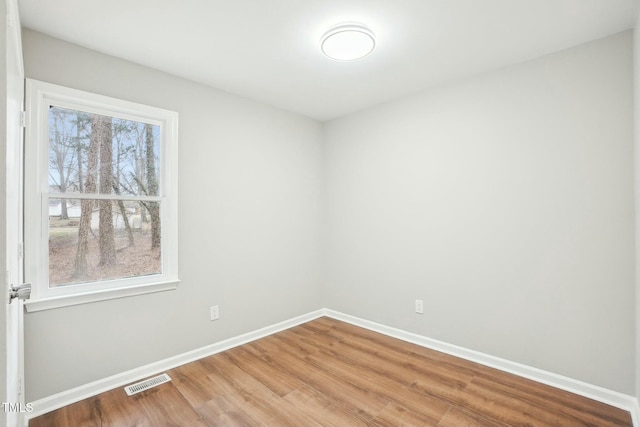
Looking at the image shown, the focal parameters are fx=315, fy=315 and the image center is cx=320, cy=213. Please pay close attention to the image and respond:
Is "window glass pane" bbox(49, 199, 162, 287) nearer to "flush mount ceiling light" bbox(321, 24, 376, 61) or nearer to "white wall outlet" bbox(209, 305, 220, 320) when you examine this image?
"white wall outlet" bbox(209, 305, 220, 320)

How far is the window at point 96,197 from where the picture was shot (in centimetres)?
207

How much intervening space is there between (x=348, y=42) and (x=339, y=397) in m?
2.48

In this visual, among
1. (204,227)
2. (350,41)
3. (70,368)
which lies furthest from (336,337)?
(350,41)

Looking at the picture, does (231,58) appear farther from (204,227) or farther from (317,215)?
(317,215)

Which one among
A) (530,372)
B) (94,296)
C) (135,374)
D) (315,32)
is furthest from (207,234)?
(530,372)

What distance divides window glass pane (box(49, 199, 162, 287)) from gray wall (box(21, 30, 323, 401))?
21 centimetres

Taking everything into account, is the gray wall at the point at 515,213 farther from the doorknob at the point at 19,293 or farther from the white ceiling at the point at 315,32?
the doorknob at the point at 19,293

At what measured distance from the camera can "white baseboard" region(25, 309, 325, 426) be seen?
2061 mm

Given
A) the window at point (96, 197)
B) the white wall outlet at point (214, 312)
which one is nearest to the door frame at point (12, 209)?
the window at point (96, 197)

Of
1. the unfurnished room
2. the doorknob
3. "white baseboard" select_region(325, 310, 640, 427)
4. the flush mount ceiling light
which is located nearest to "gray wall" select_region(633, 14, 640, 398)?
the unfurnished room

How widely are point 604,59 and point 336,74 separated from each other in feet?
6.22

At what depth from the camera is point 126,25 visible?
2033 mm

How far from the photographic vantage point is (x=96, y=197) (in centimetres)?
234

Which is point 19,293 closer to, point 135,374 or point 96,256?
point 96,256
